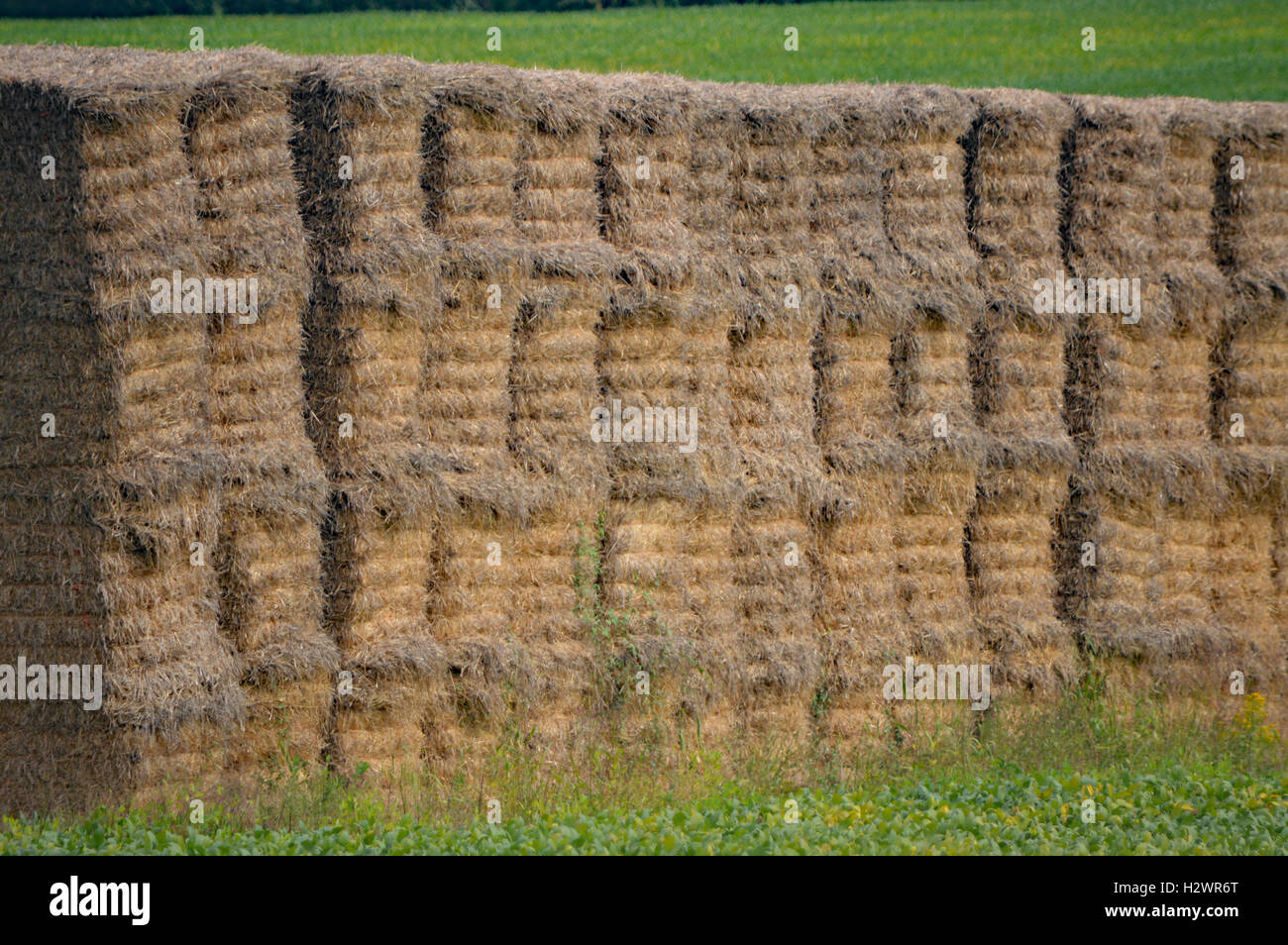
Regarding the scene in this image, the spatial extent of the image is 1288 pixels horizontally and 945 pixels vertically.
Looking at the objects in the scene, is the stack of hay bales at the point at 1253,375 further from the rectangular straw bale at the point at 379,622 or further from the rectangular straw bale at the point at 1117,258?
the rectangular straw bale at the point at 379,622

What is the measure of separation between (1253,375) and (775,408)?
13.9ft

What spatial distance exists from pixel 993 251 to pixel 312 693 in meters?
5.85

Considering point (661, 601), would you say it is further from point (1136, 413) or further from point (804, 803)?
point (1136, 413)

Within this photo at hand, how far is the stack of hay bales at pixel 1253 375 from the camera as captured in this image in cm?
1141

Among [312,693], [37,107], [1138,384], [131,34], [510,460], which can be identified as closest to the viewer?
[37,107]

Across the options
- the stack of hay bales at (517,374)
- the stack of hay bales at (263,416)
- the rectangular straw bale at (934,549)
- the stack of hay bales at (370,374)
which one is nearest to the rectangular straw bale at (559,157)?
the stack of hay bales at (517,374)

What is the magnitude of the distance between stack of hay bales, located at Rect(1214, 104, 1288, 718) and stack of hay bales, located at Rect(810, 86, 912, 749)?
3041mm

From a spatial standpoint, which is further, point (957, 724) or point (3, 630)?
point (957, 724)

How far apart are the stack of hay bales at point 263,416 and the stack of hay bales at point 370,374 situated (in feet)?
0.45

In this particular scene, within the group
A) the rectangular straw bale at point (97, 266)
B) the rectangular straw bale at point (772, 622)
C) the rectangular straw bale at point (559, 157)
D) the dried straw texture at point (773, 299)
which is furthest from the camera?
the dried straw texture at point (773, 299)

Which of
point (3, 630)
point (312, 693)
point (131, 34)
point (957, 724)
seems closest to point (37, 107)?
point (3, 630)

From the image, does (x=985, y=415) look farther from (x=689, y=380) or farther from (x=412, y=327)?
(x=412, y=327)

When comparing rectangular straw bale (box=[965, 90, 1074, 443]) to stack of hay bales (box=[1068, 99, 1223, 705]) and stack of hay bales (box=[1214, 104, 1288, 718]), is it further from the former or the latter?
stack of hay bales (box=[1214, 104, 1288, 718])
